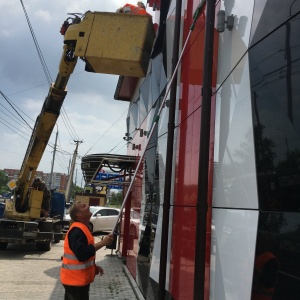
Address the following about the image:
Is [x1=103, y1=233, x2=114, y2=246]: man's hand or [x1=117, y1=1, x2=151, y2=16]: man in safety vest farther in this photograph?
[x1=117, y1=1, x2=151, y2=16]: man in safety vest

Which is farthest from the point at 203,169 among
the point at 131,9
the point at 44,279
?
the point at 44,279

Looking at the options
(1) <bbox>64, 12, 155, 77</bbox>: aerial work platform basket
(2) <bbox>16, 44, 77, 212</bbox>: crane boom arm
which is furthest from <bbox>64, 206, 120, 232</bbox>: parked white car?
(1) <bbox>64, 12, 155, 77</bbox>: aerial work platform basket

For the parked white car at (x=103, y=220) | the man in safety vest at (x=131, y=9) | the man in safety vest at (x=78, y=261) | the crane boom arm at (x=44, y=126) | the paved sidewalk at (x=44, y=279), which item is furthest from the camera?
the parked white car at (x=103, y=220)

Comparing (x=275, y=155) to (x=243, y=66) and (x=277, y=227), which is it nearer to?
(x=277, y=227)

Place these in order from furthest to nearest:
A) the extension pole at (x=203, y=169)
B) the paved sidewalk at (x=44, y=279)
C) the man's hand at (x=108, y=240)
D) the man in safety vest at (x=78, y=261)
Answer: the paved sidewalk at (x=44, y=279) < the man's hand at (x=108, y=240) < the man in safety vest at (x=78, y=261) < the extension pole at (x=203, y=169)

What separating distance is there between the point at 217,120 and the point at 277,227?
163 cm

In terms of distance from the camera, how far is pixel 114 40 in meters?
5.78

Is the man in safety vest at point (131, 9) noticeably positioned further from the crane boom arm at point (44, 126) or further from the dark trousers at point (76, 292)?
the dark trousers at point (76, 292)

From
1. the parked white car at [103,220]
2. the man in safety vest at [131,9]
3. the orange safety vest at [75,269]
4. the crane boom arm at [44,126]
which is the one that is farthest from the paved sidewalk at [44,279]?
the parked white car at [103,220]

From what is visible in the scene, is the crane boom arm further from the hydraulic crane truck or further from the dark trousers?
the dark trousers

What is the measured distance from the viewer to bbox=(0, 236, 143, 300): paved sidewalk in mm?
7579

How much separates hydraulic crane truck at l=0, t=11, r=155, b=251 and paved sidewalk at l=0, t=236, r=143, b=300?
858 mm

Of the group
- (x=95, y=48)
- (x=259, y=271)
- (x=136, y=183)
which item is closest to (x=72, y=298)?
(x=259, y=271)

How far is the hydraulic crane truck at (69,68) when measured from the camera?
19.1 ft
